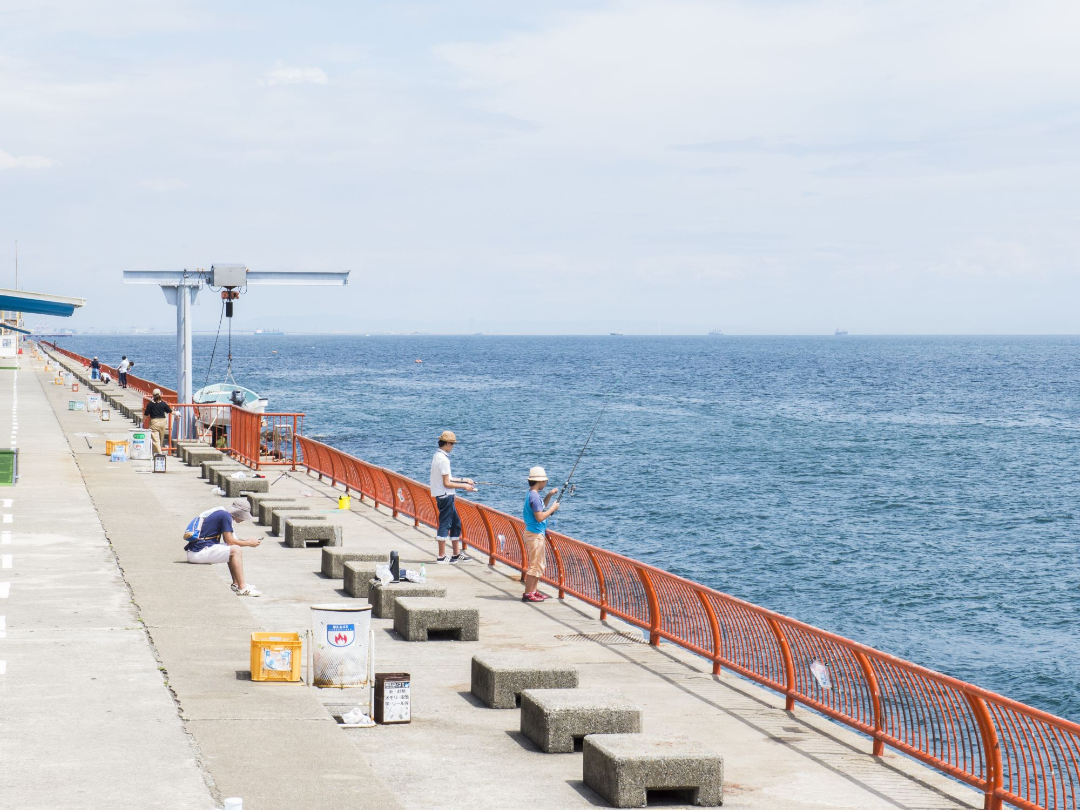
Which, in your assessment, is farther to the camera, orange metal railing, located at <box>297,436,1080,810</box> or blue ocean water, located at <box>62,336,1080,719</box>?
blue ocean water, located at <box>62,336,1080,719</box>

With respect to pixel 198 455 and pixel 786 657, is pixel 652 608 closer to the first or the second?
pixel 786 657

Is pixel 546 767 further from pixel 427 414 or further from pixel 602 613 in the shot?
pixel 427 414

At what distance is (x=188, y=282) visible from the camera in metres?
45.7

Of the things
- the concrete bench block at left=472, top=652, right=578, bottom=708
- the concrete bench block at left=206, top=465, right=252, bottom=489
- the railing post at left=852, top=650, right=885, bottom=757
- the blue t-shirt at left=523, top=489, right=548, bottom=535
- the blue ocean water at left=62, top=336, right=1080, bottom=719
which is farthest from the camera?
the blue ocean water at left=62, top=336, right=1080, bottom=719

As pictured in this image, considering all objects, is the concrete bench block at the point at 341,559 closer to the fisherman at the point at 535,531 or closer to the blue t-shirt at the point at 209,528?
the blue t-shirt at the point at 209,528

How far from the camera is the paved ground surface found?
1040cm

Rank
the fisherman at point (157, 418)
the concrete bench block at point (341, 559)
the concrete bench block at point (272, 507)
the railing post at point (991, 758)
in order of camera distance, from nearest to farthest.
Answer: the railing post at point (991, 758), the concrete bench block at point (341, 559), the concrete bench block at point (272, 507), the fisherman at point (157, 418)

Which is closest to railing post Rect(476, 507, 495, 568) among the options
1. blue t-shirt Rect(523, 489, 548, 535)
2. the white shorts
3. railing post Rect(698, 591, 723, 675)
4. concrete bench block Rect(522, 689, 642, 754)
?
blue t-shirt Rect(523, 489, 548, 535)

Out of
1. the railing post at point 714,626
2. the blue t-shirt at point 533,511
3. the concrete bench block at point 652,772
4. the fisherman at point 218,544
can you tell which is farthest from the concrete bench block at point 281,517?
the concrete bench block at point 652,772

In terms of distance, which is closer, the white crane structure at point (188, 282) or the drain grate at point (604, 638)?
the drain grate at point (604, 638)

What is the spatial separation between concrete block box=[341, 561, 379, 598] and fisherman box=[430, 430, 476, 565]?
2230 mm

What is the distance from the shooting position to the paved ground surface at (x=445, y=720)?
10398 millimetres

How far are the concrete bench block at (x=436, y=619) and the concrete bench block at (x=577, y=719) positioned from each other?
15.5 feet

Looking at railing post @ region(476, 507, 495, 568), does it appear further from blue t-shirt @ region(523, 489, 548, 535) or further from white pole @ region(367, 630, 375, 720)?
white pole @ region(367, 630, 375, 720)
